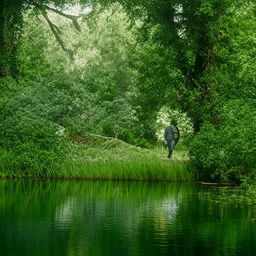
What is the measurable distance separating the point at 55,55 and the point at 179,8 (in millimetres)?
24995

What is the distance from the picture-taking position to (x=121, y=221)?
15.4 metres

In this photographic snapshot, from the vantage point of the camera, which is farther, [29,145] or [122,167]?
[29,145]

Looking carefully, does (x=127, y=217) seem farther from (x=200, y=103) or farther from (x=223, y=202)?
(x=200, y=103)

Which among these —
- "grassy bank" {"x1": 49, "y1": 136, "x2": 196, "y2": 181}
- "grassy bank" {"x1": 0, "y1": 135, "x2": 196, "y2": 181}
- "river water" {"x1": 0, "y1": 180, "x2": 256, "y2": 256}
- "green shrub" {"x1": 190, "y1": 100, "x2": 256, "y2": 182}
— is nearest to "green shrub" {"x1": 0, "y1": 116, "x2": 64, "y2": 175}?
"grassy bank" {"x1": 0, "y1": 135, "x2": 196, "y2": 181}

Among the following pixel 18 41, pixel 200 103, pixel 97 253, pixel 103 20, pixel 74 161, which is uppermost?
pixel 103 20

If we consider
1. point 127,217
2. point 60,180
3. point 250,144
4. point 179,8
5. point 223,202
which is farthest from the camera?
point 179,8

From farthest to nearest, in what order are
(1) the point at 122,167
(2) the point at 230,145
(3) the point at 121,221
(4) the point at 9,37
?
(4) the point at 9,37, (1) the point at 122,167, (2) the point at 230,145, (3) the point at 121,221

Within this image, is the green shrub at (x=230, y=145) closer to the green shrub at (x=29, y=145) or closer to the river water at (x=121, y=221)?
Answer: the river water at (x=121, y=221)

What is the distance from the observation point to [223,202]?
20.5 metres

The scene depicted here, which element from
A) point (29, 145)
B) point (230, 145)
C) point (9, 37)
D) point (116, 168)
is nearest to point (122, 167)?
point (116, 168)

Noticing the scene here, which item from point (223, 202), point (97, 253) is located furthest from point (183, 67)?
point (97, 253)

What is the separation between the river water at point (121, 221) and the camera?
1170 centimetres

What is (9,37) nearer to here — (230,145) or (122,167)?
(122,167)

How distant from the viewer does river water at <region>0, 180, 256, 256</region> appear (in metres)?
11.7
